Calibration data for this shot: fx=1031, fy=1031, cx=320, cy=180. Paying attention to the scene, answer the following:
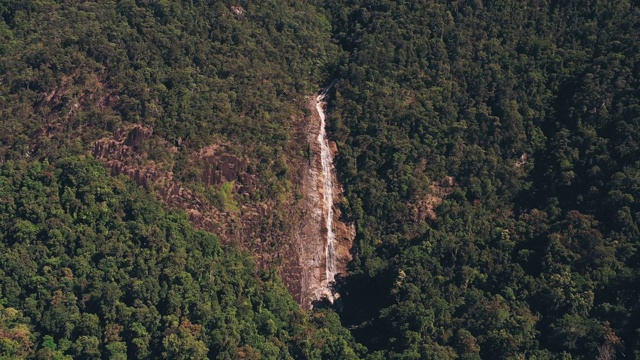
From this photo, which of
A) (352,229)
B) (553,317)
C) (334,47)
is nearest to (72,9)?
(334,47)

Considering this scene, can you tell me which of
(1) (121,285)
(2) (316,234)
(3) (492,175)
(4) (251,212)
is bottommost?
(1) (121,285)

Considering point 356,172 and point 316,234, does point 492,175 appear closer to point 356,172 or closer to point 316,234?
point 356,172

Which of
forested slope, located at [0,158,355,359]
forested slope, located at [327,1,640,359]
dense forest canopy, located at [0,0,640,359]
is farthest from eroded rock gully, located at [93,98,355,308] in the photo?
forested slope, located at [327,1,640,359]

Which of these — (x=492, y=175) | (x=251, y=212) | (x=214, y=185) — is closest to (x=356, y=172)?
(x=251, y=212)

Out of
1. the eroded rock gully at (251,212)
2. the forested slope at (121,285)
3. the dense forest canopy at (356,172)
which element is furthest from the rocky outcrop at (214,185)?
the forested slope at (121,285)

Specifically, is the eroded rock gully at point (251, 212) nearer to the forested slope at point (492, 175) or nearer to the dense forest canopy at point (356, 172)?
the dense forest canopy at point (356, 172)

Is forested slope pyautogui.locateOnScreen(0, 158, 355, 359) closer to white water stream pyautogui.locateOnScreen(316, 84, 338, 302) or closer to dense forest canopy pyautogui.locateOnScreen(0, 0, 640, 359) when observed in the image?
dense forest canopy pyautogui.locateOnScreen(0, 0, 640, 359)
